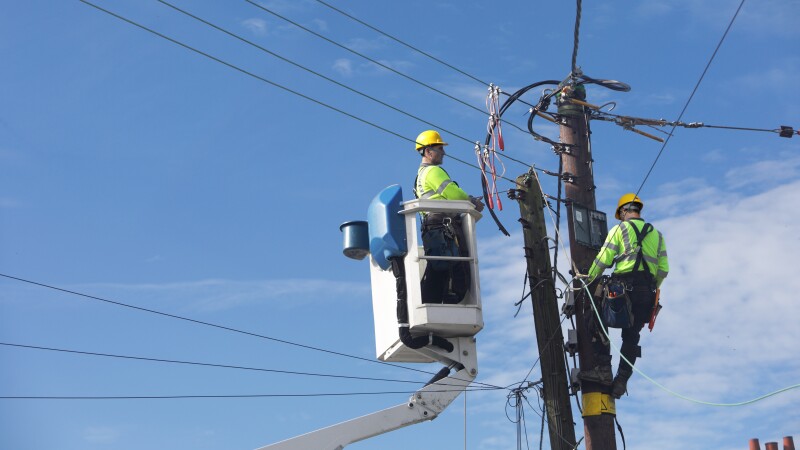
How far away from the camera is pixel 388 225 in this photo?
12352 millimetres

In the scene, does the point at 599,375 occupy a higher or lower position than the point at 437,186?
lower

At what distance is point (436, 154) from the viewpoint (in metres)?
13.1

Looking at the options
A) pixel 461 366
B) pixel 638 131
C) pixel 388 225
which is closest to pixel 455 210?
pixel 388 225

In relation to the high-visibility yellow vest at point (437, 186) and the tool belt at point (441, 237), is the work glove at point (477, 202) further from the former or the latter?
the tool belt at point (441, 237)

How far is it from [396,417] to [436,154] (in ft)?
8.85

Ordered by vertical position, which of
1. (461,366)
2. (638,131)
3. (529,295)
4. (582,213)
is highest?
(638,131)

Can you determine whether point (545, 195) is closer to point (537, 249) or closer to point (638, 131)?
point (537, 249)

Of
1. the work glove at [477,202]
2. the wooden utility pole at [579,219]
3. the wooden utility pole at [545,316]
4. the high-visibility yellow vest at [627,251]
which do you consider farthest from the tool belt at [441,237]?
the wooden utility pole at [579,219]

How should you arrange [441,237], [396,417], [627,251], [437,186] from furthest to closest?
[627,251] → [437,186] → [441,237] → [396,417]

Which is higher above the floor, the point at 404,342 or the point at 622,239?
the point at 622,239

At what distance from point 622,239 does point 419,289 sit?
2.55 metres

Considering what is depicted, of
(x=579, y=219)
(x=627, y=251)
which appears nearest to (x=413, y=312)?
(x=627, y=251)

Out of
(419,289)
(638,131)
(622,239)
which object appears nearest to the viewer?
(419,289)

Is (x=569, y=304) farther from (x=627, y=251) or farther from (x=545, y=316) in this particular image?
(x=627, y=251)
